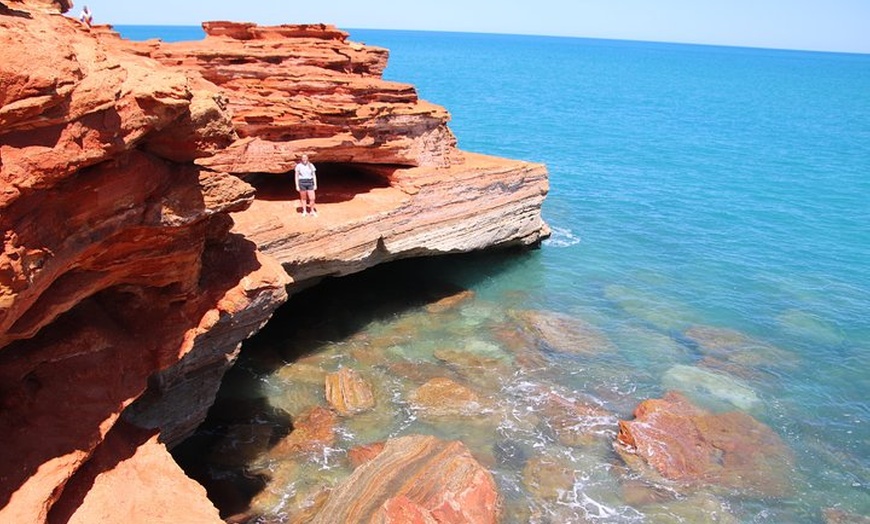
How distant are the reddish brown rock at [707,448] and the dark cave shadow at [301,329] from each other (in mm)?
7784

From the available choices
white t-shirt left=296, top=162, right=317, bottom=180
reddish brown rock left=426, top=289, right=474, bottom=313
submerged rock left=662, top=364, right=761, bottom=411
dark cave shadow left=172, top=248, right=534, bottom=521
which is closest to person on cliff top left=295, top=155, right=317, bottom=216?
white t-shirt left=296, top=162, right=317, bottom=180

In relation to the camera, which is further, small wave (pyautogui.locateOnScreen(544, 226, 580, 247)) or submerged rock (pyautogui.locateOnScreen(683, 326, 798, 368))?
small wave (pyautogui.locateOnScreen(544, 226, 580, 247))

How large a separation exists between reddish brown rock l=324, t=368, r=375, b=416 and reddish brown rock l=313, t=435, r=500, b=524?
92.5 inches

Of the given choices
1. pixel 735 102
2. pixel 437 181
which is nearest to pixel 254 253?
pixel 437 181

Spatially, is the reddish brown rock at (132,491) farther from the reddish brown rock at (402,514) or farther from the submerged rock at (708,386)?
the submerged rock at (708,386)

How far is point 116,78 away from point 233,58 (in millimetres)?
11159

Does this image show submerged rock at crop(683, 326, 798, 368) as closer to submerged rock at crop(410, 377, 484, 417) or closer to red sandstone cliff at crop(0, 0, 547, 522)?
submerged rock at crop(410, 377, 484, 417)

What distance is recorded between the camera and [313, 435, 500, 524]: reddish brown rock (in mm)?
11273

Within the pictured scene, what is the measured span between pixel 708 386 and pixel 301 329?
36.8 ft

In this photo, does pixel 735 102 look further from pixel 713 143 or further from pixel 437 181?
pixel 437 181

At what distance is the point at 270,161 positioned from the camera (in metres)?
17.9

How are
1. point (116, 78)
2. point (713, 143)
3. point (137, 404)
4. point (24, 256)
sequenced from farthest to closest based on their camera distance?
point (713, 143) → point (137, 404) → point (116, 78) → point (24, 256)

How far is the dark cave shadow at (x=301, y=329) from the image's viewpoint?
13016 millimetres

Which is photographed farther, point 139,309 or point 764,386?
point 764,386
